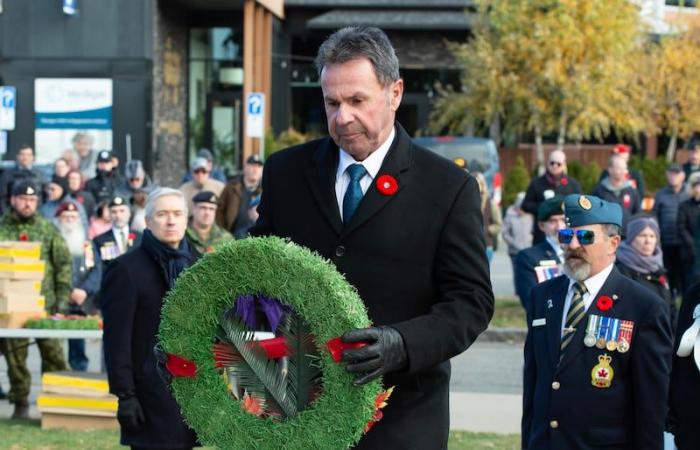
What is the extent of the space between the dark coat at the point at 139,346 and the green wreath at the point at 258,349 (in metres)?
2.93

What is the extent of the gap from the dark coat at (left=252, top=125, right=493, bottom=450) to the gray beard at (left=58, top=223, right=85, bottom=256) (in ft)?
31.2

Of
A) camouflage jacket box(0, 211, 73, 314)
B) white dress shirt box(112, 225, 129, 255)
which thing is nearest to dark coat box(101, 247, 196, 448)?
camouflage jacket box(0, 211, 73, 314)

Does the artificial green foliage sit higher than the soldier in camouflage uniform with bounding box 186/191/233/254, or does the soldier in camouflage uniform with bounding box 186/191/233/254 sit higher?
the soldier in camouflage uniform with bounding box 186/191/233/254

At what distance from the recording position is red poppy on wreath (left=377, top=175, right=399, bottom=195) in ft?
12.1

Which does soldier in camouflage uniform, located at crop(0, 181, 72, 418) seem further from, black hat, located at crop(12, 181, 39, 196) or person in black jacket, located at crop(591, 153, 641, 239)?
person in black jacket, located at crop(591, 153, 641, 239)

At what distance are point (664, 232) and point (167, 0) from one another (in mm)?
18149

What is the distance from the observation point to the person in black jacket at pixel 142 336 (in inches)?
259

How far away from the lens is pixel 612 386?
225 inches

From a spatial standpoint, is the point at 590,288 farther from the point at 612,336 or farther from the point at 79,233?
the point at 79,233

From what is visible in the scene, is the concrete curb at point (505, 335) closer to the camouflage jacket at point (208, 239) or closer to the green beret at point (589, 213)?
the camouflage jacket at point (208, 239)

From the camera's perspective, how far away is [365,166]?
374 centimetres

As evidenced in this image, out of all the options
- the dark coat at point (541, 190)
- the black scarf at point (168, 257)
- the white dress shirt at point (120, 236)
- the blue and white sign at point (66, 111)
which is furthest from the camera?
the blue and white sign at point (66, 111)

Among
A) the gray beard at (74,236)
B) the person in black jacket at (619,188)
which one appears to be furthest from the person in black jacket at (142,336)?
the person in black jacket at (619,188)

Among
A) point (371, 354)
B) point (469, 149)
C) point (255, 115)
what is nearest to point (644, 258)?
point (371, 354)
